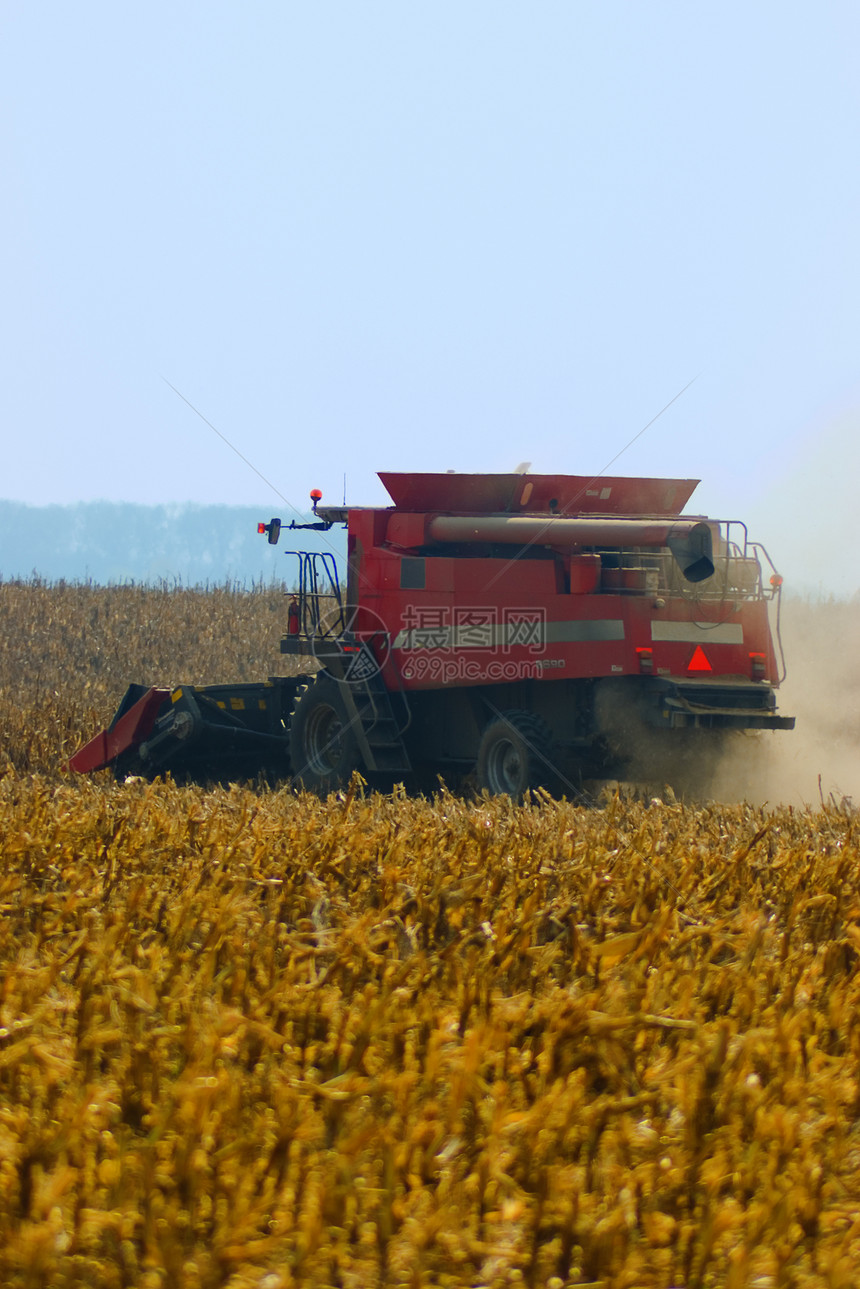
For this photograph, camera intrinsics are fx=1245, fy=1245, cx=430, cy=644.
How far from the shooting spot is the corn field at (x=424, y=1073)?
1.77 meters

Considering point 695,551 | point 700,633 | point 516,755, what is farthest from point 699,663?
point 516,755

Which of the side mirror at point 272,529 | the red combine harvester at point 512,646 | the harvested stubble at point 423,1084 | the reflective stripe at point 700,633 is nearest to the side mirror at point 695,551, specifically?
the red combine harvester at point 512,646

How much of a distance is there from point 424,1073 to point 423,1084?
3 cm

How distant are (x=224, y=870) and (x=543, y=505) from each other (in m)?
6.75

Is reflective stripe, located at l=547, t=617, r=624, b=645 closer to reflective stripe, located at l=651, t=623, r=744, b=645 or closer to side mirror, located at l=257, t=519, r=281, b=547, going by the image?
reflective stripe, located at l=651, t=623, r=744, b=645

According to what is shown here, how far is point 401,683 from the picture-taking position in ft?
33.3

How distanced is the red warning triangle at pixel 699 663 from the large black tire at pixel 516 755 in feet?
3.66

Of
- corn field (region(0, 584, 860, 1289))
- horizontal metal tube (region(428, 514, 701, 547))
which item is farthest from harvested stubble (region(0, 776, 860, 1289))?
horizontal metal tube (region(428, 514, 701, 547))

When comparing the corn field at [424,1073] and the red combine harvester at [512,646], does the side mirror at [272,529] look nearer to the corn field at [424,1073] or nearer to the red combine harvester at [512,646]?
the red combine harvester at [512,646]

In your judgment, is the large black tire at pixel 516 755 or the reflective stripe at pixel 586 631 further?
the large black tire at pixel 516 755

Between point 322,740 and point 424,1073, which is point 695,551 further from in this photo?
point 424,1073

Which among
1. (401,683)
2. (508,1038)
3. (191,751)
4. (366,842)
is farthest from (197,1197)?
(191,751)

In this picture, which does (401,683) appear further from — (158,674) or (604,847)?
(158,674)

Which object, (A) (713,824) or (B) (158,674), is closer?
(A) (713,824)
